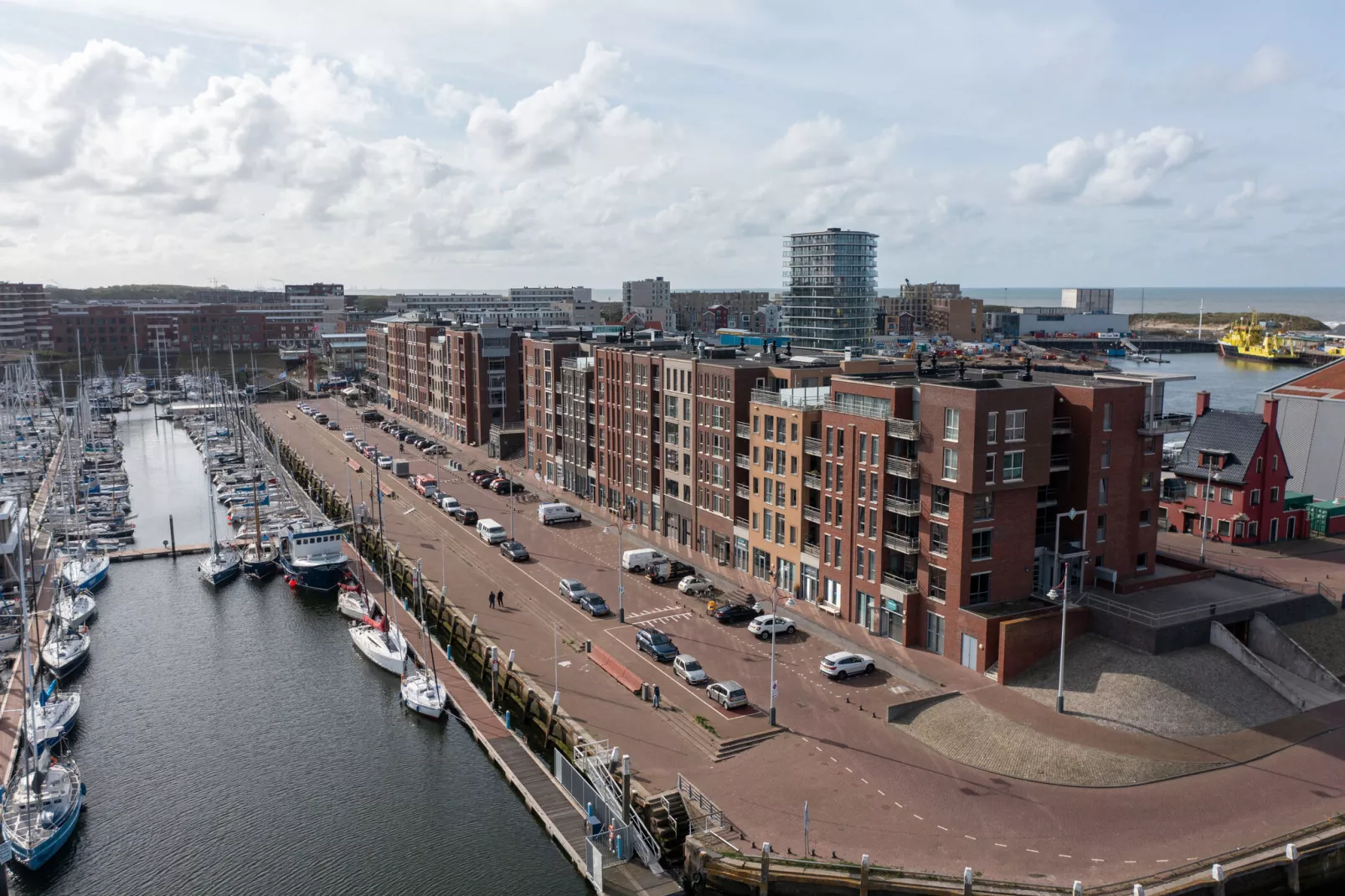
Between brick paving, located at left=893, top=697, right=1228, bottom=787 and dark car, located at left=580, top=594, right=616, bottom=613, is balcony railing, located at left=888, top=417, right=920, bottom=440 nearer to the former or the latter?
brick paving, located at left=893, top=697, right=1228, bottom=787

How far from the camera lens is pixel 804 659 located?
174 feet

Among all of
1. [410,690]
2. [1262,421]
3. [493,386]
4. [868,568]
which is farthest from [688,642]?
[493,386]

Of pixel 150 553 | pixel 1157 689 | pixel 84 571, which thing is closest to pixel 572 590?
pixel 1157 689

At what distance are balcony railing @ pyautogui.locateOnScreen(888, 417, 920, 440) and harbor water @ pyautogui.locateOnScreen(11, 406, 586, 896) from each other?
88.0ft

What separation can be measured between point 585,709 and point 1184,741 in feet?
88.3

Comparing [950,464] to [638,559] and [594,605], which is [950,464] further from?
[638,559]

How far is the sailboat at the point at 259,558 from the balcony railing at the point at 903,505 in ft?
173

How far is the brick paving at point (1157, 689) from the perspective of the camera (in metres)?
44.2

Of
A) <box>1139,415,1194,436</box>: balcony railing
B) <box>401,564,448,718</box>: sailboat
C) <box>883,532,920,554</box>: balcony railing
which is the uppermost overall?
<box>1139,415,1194,436</box>: balcony railing

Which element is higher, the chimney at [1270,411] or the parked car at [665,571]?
the chimney at [1270,411]

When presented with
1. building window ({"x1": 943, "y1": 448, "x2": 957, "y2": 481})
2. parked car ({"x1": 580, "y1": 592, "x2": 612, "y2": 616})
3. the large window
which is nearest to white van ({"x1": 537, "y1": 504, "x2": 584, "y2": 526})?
parked car ({"x1": 580, "y1": 592, "x2": 612, "y2": 616})

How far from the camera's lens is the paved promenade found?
117 ft

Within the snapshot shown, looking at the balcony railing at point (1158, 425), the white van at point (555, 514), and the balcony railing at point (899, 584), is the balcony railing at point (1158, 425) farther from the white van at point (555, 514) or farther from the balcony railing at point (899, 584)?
the white van at point (555, 514)

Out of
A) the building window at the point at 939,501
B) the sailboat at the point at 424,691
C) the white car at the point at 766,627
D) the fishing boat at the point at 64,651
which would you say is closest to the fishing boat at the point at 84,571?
the fishing boat at the point at 64,651
